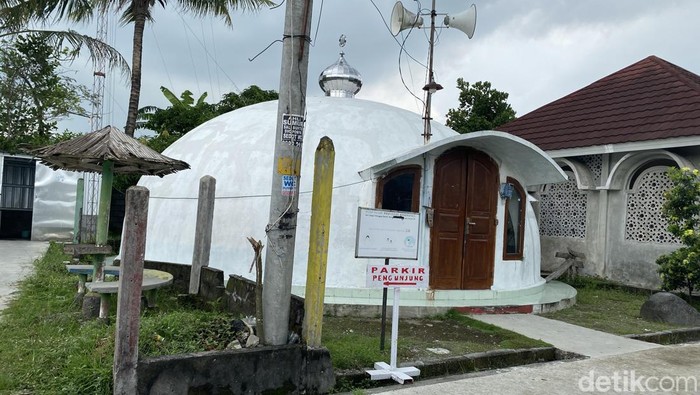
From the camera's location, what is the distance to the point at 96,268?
667 centimetres

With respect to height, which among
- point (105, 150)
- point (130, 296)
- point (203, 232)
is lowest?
point (130, 296)

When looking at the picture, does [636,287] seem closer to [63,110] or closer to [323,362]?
[323,362]

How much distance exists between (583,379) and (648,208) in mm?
7991

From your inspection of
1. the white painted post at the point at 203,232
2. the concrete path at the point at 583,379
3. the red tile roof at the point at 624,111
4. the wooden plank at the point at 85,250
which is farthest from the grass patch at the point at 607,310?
the wooden plank at the point at 85,250

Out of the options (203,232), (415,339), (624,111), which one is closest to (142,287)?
(203,232)

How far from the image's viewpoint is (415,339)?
635 centimetres

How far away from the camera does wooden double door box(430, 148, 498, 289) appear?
8305 mm

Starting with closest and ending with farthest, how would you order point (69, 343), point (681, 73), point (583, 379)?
point (69, 343) < point (583, 379) < point (681, 73)

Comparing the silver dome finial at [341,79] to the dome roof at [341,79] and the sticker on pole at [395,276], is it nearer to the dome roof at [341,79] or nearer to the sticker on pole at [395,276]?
the dome roof at [341,79]

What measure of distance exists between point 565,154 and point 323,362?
10.4 meters

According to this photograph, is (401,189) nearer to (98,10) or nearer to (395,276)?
(395,276)

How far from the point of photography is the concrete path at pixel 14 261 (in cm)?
830

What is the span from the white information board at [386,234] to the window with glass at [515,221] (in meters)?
4.05

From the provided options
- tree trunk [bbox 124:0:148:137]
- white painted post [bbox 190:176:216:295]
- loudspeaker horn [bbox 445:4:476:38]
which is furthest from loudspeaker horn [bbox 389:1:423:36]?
tree trunk [bbox 124:0:148:137]
